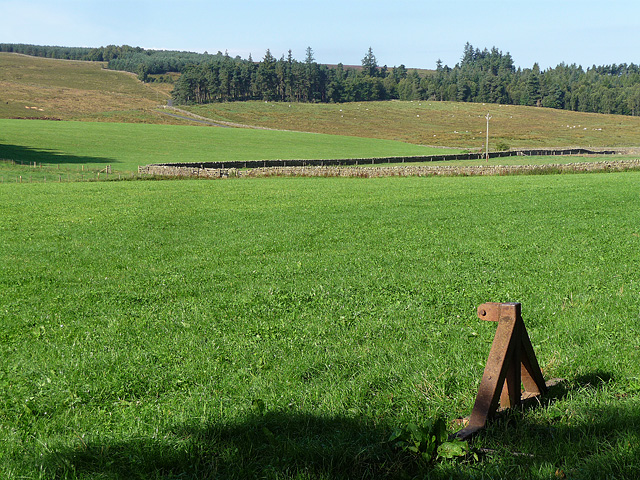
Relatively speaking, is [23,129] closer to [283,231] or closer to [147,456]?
[283,231]

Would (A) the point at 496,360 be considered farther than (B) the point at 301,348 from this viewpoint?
No

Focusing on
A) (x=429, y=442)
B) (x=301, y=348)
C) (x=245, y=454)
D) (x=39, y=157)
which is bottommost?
(x=301, y=348)

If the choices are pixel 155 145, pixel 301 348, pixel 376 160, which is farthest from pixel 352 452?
pixel 155 145

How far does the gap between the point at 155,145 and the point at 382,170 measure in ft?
152

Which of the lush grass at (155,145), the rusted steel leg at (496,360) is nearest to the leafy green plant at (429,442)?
the rusted steel leg at (496,360)

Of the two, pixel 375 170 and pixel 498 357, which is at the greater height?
pixel 375 170

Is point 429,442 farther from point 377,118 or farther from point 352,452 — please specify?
point 377,118

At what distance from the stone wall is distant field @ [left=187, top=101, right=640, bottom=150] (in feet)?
186

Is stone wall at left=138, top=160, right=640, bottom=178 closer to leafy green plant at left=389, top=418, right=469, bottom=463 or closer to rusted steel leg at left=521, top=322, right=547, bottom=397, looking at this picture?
rusted steel leg at left=521, top=322, right=547, bottom=397

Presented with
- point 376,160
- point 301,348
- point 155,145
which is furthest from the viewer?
point 155,145

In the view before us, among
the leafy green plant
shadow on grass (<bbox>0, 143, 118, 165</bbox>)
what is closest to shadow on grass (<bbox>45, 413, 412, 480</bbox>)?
the leafy green plant

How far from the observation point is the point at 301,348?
24.6 feet

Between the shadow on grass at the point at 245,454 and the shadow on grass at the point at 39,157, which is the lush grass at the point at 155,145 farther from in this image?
the shadow on grass at the point at 245,454

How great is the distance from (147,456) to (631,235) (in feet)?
50.5
